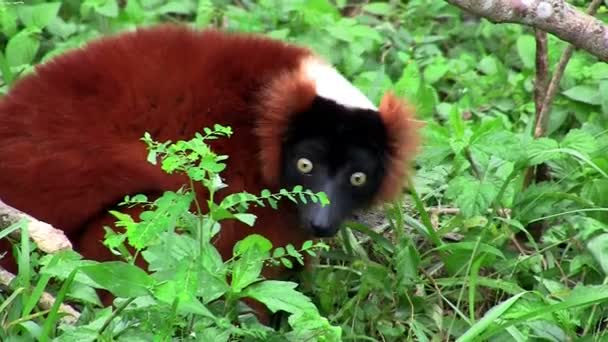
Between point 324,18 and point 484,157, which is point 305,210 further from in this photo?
point 324,18

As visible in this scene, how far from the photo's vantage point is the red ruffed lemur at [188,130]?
14.2ft

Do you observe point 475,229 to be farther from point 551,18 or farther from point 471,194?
point 551,18

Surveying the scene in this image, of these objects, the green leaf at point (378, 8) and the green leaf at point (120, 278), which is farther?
the green leaf at point (378, 8)

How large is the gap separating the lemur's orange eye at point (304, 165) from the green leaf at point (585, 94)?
187cm

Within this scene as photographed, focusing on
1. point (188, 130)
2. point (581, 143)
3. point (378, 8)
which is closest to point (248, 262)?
point (188, 130)

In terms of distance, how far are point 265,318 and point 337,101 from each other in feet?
2.76

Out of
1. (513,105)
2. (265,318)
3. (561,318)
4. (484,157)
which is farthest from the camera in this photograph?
(513,105)

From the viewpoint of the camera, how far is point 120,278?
11.2ft

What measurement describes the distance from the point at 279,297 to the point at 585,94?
2.89 metres

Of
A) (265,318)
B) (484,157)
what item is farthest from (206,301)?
(484,157)

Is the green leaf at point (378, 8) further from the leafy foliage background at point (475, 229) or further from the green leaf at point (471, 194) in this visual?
the green leaf at point (471, 194)

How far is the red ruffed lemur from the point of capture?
432 cm

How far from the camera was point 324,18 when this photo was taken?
6559 mm

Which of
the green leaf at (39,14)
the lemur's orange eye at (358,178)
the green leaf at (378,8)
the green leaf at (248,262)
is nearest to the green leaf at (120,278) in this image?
the green leaf at (248,262)
